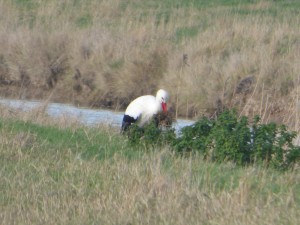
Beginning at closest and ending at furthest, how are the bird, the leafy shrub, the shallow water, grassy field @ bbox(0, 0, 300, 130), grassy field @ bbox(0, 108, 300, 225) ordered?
grassy field @ bbox(0, 108, 300, 225)
the leafy shrub
the bird
the shallow water
grassy field @ bbox(0, 0, 300, 130)

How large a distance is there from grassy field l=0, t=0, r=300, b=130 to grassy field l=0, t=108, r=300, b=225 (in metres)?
5.75

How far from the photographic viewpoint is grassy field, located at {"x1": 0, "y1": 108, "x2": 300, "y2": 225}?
6.38 meters

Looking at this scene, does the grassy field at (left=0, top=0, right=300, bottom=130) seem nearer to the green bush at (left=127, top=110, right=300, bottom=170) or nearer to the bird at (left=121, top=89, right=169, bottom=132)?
the bird at (left=121, top=89, right=169, bottom=132)

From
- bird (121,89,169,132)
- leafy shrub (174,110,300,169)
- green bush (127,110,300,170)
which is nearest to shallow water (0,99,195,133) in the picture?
bird (121,89,169,132)

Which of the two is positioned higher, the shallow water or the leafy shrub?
the leafy shrub

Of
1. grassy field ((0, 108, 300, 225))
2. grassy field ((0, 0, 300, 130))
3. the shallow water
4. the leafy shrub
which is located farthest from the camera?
grassy field ((0, 0, 300, 130))

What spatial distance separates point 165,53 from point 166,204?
454 inches

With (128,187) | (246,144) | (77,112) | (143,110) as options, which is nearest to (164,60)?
(77,112)

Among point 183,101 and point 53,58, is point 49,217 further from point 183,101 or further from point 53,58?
point 53,58

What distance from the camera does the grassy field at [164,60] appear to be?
16.1m

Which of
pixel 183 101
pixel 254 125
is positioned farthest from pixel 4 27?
pixel 254 125

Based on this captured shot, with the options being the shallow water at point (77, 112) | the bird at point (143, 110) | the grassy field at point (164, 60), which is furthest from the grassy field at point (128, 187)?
the grassy field at point (164, 60)

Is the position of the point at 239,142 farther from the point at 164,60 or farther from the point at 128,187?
the point at 164,60

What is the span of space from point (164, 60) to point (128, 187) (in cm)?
1087
